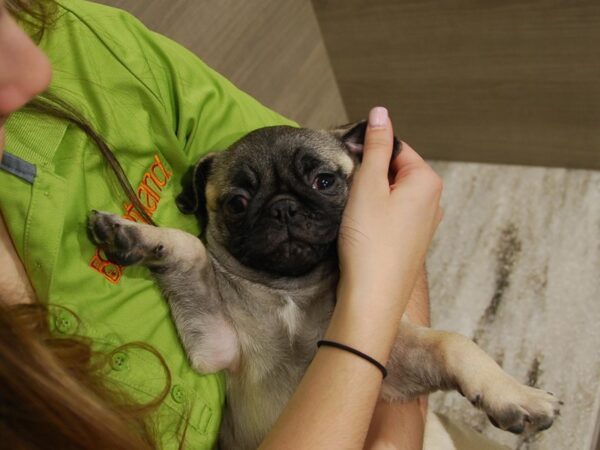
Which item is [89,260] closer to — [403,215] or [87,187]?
[87,187]

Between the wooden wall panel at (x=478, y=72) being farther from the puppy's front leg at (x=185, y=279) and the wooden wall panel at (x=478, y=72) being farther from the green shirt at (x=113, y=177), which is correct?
the puppy's front leg at (x=185, y=279)

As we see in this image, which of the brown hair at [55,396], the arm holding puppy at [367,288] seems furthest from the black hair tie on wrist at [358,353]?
the brown hair at [55,396]

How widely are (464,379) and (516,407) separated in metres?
0.09

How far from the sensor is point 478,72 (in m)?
1.98

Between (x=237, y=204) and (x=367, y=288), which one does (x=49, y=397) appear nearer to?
(x=367, y=288)

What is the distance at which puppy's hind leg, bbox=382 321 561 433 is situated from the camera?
975 millimetres

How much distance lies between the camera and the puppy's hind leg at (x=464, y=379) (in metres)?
0.97

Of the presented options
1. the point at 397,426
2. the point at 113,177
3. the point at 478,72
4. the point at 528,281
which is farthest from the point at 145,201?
the point at 478,72

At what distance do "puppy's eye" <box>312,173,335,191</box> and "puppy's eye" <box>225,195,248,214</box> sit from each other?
0.49 ft

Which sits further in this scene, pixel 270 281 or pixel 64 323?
pixel 270 281

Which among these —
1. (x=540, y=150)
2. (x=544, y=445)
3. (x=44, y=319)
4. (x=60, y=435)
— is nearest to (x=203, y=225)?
(x=44, y=319)

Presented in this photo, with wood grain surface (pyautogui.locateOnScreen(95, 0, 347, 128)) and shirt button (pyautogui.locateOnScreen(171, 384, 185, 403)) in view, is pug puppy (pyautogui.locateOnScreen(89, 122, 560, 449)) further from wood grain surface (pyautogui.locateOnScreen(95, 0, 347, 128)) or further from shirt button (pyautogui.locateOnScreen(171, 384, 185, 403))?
wood grain surface (pyautogui.locateOnScreen(95, 0, 347, 128))

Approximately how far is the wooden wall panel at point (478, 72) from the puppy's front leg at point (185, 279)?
47.0 inches

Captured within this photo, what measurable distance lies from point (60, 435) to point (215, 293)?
54cm
